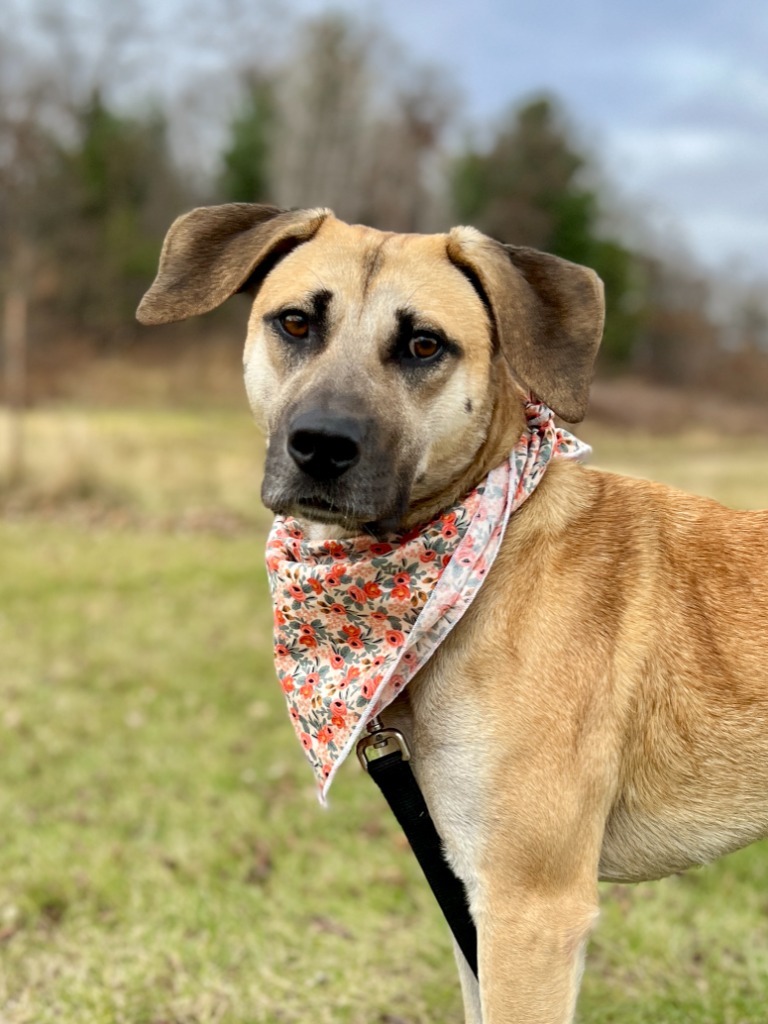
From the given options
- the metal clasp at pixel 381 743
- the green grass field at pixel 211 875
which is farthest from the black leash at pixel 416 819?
the green grass field at pixel 211 875

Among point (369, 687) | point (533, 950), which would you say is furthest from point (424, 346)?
point (533, 950)

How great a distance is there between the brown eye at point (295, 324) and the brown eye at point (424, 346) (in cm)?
31

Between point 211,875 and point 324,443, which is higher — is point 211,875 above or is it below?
below

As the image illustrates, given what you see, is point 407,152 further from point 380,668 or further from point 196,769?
point 380,668

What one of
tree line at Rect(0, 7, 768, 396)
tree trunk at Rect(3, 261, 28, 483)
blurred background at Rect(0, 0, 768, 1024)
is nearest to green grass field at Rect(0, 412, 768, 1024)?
blurred background at Rect(0, 0, 768, 1024)

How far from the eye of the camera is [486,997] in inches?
99.2

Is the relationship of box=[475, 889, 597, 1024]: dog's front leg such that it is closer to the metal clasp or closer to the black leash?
the black leash

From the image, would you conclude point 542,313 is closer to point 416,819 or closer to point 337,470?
point 337,470

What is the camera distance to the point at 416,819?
105 inches

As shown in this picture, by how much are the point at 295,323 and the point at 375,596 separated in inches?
→ 32.3

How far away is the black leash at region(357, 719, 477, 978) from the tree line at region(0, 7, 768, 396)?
84.3 ft

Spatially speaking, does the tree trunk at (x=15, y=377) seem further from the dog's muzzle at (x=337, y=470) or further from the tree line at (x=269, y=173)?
the dog's muzzle at (x=337, y=470)

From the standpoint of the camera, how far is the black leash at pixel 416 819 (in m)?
2.65

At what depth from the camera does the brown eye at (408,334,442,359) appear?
275 cm
